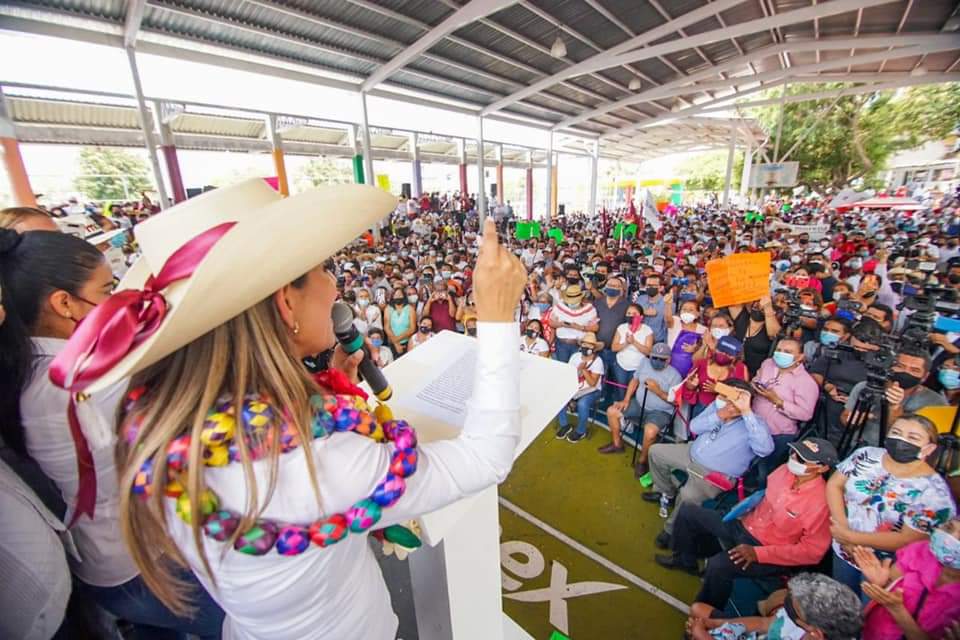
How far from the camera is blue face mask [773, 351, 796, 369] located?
10.6 ft

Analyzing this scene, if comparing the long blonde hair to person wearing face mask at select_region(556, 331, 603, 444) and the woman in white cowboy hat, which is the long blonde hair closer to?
the woman in white cowboy hat

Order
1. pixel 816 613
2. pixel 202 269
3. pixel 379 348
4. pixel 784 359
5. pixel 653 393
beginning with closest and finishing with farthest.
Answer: pixel 202 269 < pixel 816 613 < pixel 784 359 < pixel 653 393 < pixel 379 348

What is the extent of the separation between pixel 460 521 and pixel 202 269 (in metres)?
1.01

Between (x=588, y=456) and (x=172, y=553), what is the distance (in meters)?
3.93

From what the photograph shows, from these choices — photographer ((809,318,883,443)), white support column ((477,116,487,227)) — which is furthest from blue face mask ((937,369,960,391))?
white support column ((477,116,487,227))

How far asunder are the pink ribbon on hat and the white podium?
0.60m

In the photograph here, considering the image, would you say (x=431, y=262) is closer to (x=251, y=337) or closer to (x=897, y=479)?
(x=897, y=479)

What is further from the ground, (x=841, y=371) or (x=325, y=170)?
(x=325, y=170)

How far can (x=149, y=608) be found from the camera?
54.4 inches

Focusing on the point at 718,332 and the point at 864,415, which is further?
the point at 718,332

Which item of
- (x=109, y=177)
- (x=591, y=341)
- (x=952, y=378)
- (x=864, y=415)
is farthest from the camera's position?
(x=109, y=177)

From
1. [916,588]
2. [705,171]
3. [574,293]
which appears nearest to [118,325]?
[916,588]

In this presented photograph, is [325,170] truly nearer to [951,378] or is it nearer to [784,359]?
[784,359]

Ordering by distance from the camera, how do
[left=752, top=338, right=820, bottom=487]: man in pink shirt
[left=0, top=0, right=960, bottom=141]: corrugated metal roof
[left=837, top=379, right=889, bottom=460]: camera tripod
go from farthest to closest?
[left=0, top=0, right=960, bottom=141]: corrugated metal roof → [left=752, top=338, right=820, bottom=487]: man in pink shirt → [left=837, top=379, right=889, bottom=460]: camera tripod
